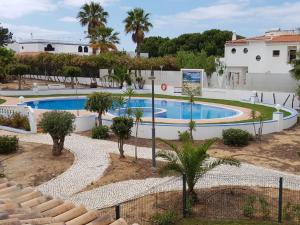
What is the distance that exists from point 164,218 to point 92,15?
53.4 m

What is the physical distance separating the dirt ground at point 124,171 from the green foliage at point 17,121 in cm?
798

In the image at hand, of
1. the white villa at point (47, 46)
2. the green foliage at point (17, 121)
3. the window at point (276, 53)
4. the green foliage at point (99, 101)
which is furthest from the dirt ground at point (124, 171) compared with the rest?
the white villa at point (47, 46)

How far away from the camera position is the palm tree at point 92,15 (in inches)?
2351

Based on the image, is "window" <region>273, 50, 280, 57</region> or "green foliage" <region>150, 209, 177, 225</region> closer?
"green foliage" <region>150, 209, 177, 225</region>

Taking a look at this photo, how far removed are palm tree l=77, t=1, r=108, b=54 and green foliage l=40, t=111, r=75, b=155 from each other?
4429 cm

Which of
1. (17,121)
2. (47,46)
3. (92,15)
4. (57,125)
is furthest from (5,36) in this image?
(57,125)

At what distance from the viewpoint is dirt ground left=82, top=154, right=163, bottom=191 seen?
14.1 meters

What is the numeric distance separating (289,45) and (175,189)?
3669cm

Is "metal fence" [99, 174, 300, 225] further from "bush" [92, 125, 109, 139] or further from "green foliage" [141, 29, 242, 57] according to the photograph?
"green foliage" [141, 29, 242, 57]

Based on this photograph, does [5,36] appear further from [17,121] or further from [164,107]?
[17,121]

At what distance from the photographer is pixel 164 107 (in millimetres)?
36625

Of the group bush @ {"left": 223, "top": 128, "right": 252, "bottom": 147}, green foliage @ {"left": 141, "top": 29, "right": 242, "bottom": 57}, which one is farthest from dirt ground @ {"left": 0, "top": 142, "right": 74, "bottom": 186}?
green foliage @ {"left": 141, "top": 29, "right": 242, "bottom": 57}

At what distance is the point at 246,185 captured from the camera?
45.2 feet

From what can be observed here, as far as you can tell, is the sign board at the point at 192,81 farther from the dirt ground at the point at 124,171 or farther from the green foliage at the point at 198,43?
the green foliage at the point at 198,43
